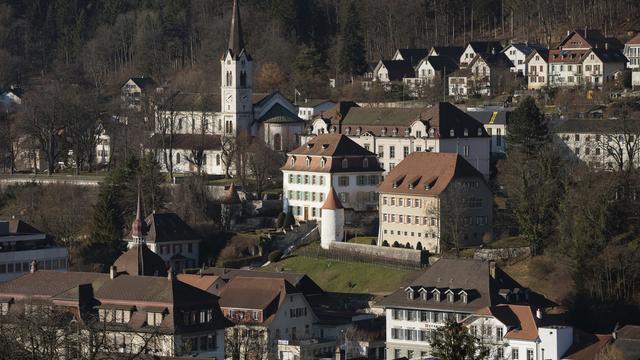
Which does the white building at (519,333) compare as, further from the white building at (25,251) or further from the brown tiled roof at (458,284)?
the white building at (25,251)

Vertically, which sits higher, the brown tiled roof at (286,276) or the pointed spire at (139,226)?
the pointed spire at (139,226)

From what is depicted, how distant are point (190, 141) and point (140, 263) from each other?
30.0 m

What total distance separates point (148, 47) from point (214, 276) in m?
72.2

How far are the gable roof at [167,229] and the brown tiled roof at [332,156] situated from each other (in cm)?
691

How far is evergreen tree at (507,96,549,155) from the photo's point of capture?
9719 centimetres

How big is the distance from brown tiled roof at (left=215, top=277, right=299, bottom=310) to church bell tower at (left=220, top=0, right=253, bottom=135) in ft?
119

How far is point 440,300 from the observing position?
7875cm

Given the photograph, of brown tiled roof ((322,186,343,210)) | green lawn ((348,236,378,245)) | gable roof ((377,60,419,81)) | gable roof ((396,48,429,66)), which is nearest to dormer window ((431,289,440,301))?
green lawn ((348,236,378,245))

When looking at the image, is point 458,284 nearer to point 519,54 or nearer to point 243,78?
point 243,78

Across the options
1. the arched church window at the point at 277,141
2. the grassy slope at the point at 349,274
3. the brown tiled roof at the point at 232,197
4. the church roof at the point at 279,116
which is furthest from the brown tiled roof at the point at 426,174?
the church roof at the point at 279,116

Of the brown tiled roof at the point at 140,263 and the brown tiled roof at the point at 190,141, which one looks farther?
the brown tiled roof at the point at 190,141

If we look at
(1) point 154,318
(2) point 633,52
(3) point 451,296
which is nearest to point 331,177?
(3) point 451,296

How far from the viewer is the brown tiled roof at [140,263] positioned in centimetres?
8806

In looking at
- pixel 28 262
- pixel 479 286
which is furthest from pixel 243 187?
pixel 479 286
